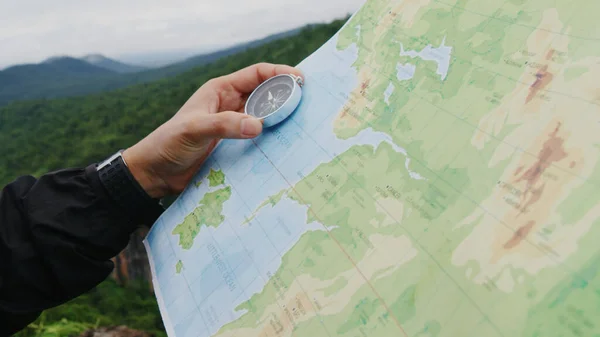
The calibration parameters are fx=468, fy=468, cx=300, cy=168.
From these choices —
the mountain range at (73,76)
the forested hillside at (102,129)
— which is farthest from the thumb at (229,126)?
the mountain range at (73,76)

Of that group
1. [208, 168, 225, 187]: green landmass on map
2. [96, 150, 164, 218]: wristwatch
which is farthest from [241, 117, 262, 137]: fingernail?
[96, 150, 164, 218]: wristwatch

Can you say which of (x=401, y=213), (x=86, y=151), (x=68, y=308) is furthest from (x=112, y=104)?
(x=401, y=213)

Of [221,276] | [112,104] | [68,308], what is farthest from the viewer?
[112,104]

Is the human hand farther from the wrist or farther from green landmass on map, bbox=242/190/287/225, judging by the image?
green landmass on map, bbox=242/190/287/225

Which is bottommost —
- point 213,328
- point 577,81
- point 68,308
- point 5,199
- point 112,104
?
point 68,308

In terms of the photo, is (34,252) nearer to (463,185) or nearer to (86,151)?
(463,185)
